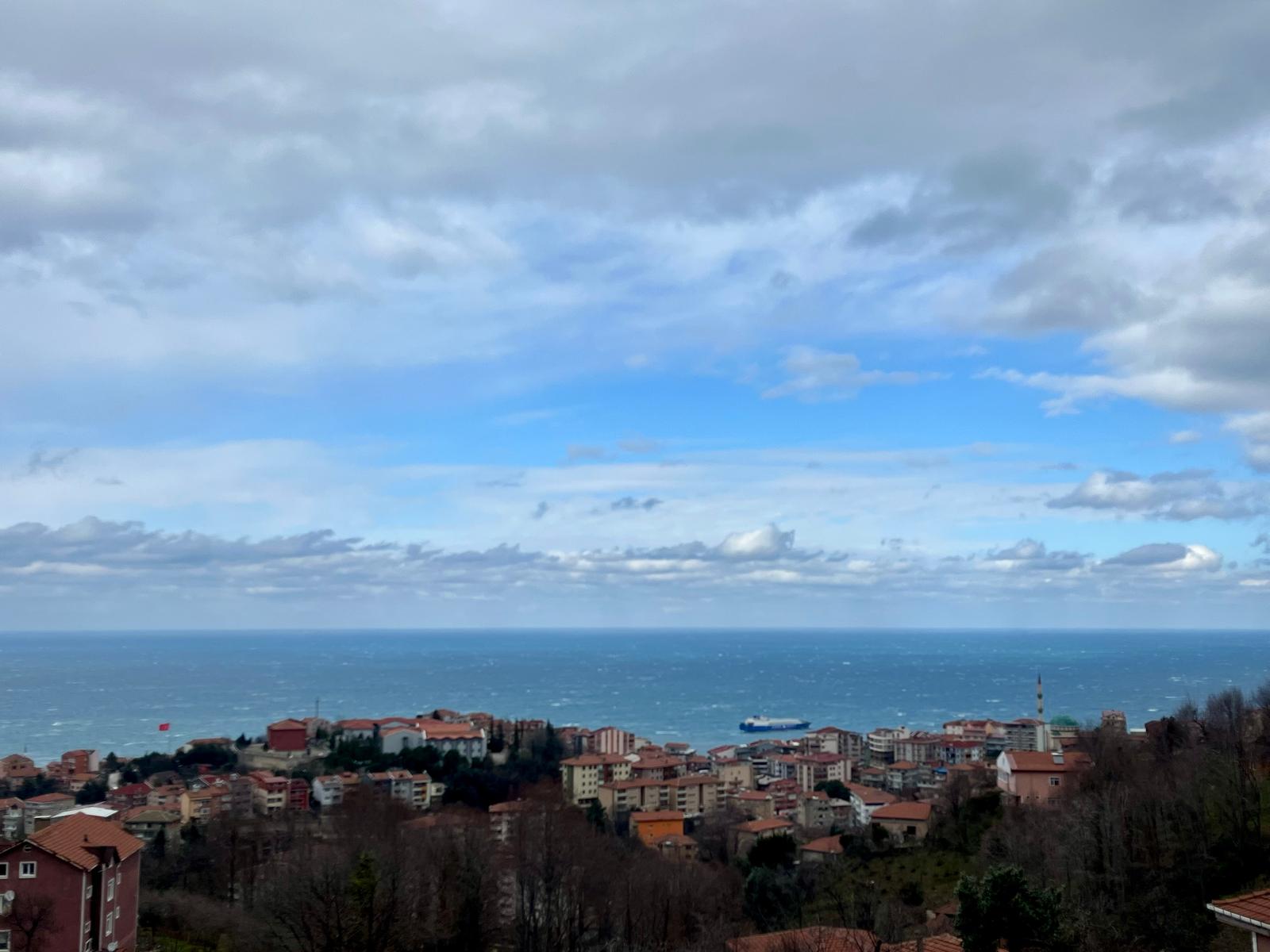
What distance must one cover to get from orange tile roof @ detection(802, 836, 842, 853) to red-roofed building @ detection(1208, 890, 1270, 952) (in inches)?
1171

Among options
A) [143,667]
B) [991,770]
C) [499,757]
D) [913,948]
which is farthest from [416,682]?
[913,948]

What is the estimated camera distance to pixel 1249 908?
22.6ft

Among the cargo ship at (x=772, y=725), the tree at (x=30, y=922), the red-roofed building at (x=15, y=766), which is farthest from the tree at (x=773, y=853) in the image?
the cargo ship at (x=772, y=725)

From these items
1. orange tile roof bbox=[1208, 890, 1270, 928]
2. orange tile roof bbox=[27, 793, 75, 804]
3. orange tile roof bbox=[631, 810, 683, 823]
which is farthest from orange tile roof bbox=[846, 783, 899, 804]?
orange tile roof bbox=[1208, 890, 1270, 928]

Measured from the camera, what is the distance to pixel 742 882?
100 feet

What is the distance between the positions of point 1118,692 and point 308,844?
349 ft

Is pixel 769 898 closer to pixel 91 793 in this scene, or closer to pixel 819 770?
pixel 91 793

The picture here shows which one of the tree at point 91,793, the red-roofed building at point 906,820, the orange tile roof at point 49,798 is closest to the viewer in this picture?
the red-roofed building at point 906,820

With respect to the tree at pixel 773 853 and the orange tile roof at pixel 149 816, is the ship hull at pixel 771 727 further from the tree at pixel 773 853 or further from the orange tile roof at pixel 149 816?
the orange tile roof at pixel 149 816

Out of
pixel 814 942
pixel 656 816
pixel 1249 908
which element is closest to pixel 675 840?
pixel 656 816

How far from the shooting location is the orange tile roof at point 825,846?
35.4 meters

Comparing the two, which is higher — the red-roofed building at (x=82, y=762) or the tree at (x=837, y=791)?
the red-roofed building at (x=82, y=762)

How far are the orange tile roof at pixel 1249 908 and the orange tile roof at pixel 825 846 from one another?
29725mm

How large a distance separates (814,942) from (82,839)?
13.5m
